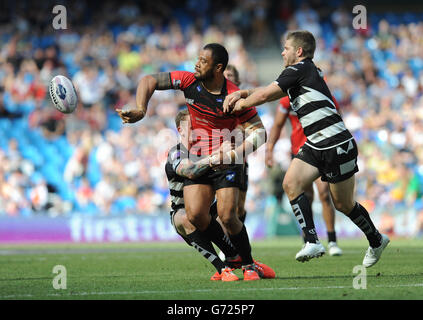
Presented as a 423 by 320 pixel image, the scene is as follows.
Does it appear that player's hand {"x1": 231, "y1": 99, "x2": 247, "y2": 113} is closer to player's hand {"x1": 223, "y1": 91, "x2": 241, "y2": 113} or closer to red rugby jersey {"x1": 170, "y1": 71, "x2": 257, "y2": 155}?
player's hand {"x1": 223, "y1": 91, "x2": 241, "y2": 113}

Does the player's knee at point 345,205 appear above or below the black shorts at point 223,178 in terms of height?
below

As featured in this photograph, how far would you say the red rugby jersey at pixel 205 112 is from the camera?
25.2 ft

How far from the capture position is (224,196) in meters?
7.38

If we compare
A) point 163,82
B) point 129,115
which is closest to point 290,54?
point 163,82

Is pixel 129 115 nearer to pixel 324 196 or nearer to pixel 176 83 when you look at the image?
pixel 176 83

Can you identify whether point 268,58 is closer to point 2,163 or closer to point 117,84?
point 117,84

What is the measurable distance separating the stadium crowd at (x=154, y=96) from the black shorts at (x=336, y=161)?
31.4 ft

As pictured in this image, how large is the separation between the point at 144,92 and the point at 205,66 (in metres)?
0.69

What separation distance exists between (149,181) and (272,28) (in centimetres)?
842

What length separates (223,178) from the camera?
7.43 meters

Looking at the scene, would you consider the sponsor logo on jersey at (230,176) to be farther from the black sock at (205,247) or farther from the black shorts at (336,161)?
the black shorts at (336,161)

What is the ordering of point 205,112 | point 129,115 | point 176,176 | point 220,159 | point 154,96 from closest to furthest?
1. point 129,115
2. point 220,159
3. point 205,112
4. point 176,176
5. point 154,96

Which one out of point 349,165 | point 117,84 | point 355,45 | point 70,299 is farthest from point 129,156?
point 70,299

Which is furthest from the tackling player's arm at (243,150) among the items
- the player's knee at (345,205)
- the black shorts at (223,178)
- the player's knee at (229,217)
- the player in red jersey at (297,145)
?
the player in red jersey at (297,145)
